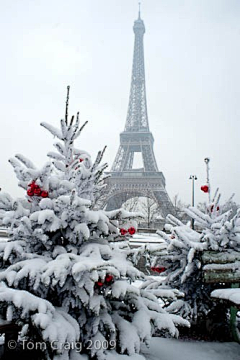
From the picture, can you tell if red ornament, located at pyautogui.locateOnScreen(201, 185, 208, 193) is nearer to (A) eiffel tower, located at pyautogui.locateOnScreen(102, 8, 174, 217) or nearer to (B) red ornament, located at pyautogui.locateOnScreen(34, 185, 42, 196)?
(B) red ornament, located at pyautogui.locateOnScreen(34, 185, 42, 196)

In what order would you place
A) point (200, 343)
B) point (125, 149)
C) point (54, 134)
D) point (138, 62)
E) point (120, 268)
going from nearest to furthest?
point (120, 268) < point (54, 134) < point (200, 343) < point (125, 149) < point (138, 62)

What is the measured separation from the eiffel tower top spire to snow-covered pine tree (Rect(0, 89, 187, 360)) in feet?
179

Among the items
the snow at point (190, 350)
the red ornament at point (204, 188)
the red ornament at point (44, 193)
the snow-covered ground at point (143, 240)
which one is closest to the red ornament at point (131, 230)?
the red ornament at point (44, 193)

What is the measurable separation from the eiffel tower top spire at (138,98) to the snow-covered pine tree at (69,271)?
179ft

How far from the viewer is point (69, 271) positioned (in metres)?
3.25

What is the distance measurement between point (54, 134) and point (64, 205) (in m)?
1.07

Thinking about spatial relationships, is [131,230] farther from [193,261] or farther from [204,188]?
[204,188]

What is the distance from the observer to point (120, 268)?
332 centimetres

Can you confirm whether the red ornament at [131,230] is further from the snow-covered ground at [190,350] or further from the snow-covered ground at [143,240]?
the snow-covered ground at [143,240]

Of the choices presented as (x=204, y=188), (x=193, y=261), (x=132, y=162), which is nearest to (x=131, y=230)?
(x=193, y=261)

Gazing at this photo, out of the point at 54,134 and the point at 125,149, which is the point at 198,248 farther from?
the point at 125,149

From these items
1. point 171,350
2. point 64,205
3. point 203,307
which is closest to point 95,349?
point 64,205

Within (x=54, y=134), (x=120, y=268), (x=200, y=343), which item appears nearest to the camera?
(x=120, y=268)

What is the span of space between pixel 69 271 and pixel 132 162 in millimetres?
52729
